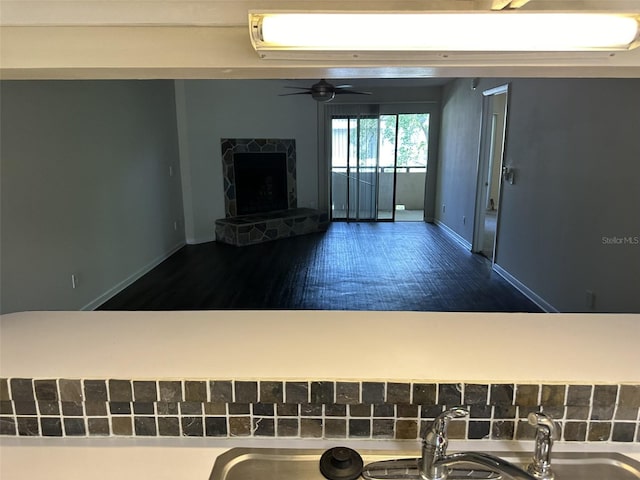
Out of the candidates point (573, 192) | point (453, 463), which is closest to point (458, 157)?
point (573, 192)

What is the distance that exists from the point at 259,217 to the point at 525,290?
14.0ft

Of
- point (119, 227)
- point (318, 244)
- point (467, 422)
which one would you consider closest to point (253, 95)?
point (318, 244)

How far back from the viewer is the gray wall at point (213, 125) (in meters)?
6.52

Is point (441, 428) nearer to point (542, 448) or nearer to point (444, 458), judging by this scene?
point (444, 458)

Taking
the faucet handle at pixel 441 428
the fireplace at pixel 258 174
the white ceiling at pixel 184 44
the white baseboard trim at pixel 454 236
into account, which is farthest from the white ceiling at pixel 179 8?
the fireplace at pixel 258 174

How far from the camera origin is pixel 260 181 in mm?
7359

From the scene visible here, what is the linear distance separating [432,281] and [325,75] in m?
3.90

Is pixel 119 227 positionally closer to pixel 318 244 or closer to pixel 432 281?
pixel 318 244

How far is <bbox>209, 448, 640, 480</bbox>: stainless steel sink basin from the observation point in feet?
2.86

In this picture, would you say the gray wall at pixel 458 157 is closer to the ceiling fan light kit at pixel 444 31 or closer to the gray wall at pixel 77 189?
the gray wall at pixel 77 189

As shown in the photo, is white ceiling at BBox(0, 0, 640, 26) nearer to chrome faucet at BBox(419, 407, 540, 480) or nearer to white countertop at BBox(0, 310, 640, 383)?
white countertop at BBox(0, 310, 640, 383)

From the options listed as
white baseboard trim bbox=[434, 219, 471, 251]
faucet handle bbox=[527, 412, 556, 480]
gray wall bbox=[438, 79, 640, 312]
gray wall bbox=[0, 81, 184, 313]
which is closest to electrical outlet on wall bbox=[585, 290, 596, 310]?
gray wall bbox=[438, 79, 640, 312]

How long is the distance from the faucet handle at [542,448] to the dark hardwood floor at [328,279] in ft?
9.73

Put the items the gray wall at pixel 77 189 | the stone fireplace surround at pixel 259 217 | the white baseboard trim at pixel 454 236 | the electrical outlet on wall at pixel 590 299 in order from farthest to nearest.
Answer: the stone fireplace surround at pixel 259 217
the white baseboard trim at pixel 454 236
the electrical outlet on wall at pixel 590 299
the gray wall at pixel 77 189
